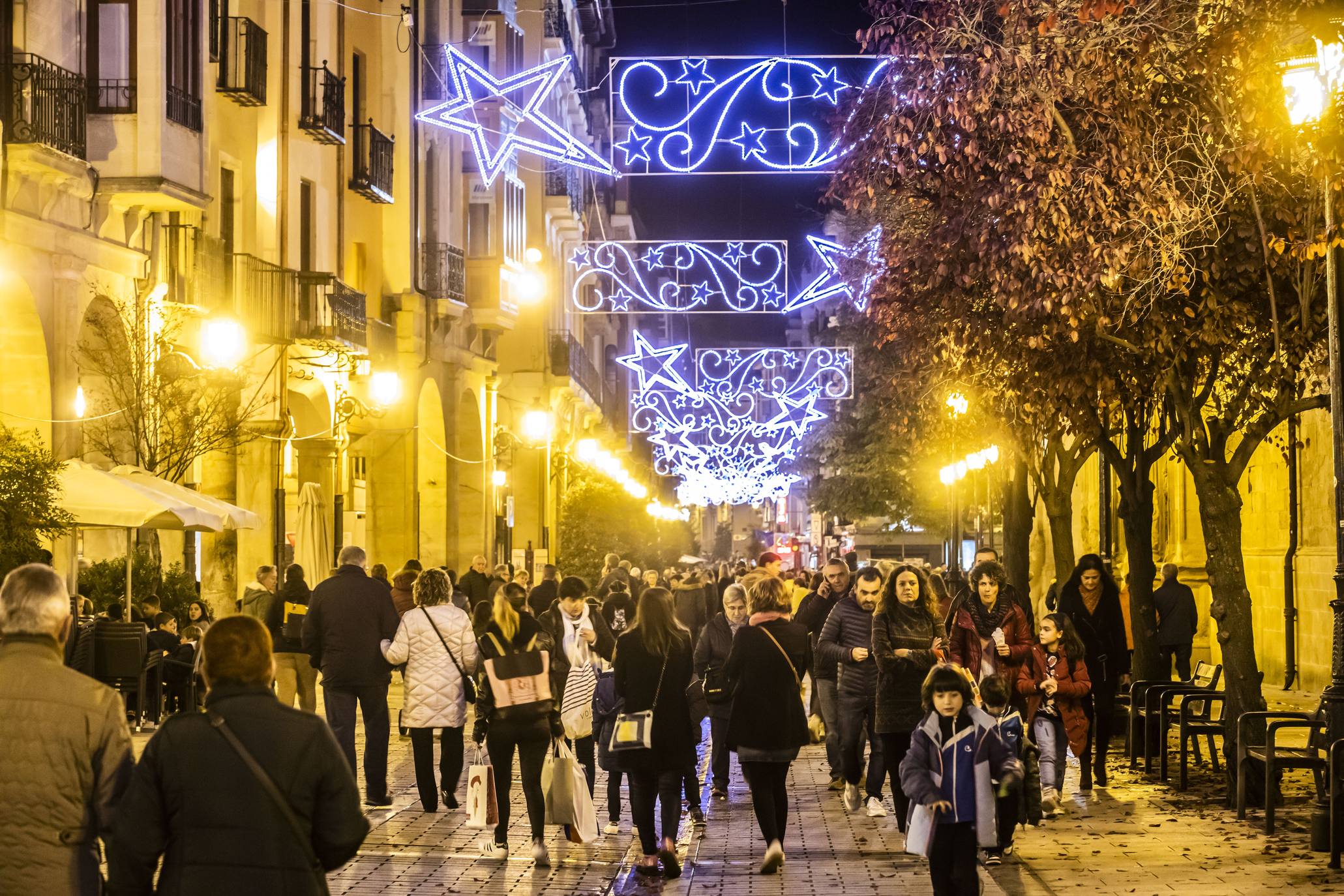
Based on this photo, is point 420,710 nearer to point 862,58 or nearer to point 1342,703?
point 1342,703

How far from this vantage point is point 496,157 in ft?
78.8

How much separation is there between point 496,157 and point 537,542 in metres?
24.2

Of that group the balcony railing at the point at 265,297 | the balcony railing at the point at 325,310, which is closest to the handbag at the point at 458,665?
the balcony railing at the point at 265,297

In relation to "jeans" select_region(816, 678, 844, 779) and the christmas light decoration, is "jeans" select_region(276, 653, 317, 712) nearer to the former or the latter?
"jeans" select_region(816, 678, 844, 779)

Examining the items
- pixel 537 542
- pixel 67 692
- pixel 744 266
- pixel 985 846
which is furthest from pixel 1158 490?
pixel 67 692

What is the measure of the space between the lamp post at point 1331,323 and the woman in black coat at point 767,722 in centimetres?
338

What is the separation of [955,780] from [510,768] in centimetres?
387

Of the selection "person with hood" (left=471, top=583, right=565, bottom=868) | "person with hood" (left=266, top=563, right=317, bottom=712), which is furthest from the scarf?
"person with hood" (left=266, top=563, right=317, bottom=712)

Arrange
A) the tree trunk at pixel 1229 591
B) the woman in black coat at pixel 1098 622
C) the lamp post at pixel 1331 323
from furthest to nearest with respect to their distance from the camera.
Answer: the woman in black coat at pixel 1098 622 < the tree trunk at pixel 1229 591 < the lamp post at pixel 1331 323

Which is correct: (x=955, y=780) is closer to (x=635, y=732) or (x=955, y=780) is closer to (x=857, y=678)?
(x=635, y=732)

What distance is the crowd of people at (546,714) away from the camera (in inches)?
207

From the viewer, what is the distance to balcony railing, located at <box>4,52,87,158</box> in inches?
715

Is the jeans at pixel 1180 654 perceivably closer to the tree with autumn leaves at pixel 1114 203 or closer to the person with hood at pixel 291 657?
the tree with autumn leaves at pixel 1114 203

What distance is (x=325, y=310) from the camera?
27375 mm
